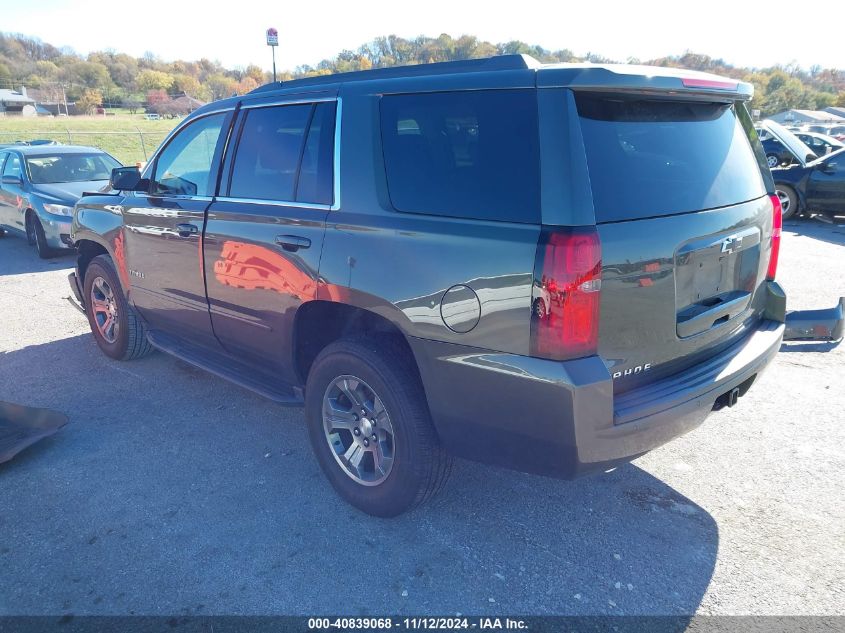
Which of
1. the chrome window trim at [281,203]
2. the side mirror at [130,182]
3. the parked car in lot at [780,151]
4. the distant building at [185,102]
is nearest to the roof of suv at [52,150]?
the side mirror at [130,182]

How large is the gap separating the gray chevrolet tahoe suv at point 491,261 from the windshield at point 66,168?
7.72m

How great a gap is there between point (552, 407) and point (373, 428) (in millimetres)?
1060

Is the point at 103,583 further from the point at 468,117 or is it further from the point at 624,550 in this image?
the point at 468,117

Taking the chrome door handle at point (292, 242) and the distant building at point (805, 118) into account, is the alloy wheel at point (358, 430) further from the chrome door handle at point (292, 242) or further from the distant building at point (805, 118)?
the distant building at point (805, 118)

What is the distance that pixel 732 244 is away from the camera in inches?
111

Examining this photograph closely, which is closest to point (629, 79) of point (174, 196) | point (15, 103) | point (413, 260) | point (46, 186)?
point (413, 260)

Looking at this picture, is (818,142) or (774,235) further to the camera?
(818,142)

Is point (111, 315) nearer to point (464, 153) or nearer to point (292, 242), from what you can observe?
point (292, 242)

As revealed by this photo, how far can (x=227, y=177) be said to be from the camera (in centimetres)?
377

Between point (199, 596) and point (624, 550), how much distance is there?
1.85 metres

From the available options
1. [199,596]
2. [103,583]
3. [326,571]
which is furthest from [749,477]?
[103,583]

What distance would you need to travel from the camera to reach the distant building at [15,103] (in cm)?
7700

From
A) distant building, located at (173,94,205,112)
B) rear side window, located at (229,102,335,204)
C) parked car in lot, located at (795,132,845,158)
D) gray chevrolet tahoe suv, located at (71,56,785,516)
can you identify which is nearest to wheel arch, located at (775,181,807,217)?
parked car in lot, located at (795,132,845,158)

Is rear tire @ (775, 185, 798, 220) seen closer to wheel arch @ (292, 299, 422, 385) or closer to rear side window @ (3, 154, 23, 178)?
wheel arch @ (292, 299, 422, 385)
